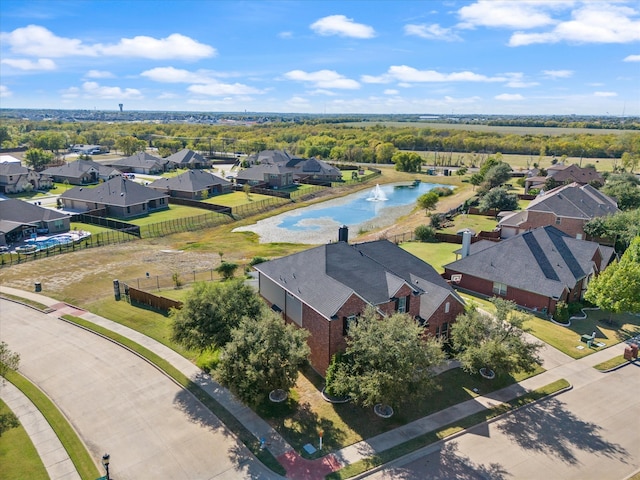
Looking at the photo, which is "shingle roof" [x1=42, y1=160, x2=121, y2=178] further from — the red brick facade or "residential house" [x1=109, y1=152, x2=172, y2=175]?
the red brick facade

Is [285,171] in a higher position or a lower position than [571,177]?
higher

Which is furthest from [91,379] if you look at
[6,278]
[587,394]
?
[587,394]

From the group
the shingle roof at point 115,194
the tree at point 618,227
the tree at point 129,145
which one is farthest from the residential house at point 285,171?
the tree at point 618,227

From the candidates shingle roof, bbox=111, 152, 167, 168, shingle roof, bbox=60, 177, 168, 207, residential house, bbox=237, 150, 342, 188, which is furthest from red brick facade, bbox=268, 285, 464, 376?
shingle roof, bbox=111, 152, 167, 168

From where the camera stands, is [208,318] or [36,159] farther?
[36,159]

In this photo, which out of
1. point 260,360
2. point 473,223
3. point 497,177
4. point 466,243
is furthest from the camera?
point 497,177

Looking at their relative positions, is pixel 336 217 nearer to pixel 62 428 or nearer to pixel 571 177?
pixel 571 177

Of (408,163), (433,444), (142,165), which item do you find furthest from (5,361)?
(408,163)
